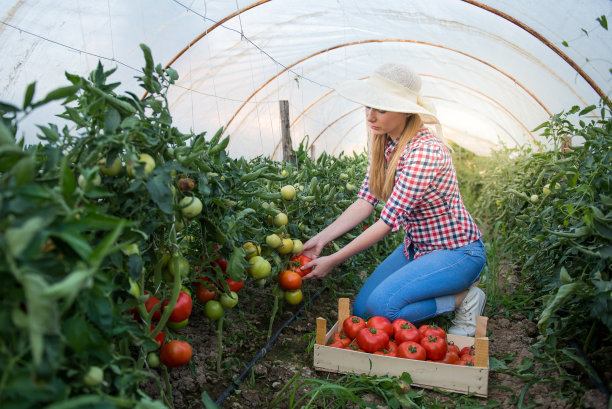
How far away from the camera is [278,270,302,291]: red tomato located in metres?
2.21

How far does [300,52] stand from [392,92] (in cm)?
431

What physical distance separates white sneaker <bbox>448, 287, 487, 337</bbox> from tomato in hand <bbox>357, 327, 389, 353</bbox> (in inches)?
23.0

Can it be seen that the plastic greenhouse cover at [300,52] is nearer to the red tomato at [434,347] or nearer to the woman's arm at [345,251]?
the woman's arm at [345,251]

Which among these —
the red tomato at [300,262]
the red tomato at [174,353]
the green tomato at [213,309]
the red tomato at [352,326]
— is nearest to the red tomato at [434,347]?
the red tomato at [352,326]

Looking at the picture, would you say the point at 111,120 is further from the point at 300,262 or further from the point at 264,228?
the point at 300,262

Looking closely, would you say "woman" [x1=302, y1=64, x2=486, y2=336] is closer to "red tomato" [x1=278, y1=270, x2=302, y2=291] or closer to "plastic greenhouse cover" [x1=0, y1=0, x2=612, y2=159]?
Result: "red tomato" [x1=278, y1=270, x2=302, y2=291]

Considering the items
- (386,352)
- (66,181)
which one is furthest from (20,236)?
(386,352)

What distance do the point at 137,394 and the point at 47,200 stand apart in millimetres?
543

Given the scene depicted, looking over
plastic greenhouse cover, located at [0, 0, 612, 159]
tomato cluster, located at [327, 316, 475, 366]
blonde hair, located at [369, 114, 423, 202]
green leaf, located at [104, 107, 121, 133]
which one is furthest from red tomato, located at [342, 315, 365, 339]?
plastic greenhouse cover, located at [0, 0, 612, 159]

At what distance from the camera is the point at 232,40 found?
17.4ft

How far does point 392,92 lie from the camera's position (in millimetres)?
2385

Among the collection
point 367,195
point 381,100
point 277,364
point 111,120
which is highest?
point 381,100

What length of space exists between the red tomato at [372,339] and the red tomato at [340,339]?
9 cm

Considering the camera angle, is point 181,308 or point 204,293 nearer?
point 181,308
